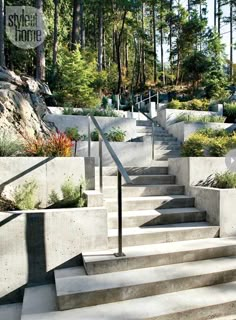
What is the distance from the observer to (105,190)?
4.05m

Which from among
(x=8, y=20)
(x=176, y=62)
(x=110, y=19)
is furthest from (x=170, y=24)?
(x=8, y=20)

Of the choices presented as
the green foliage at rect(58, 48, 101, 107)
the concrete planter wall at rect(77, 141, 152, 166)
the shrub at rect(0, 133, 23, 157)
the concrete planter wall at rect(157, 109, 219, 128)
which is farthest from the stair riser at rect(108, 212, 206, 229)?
the green foliage at rect(58, 48, 101, 107)

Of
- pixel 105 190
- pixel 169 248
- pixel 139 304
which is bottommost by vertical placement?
pixel 139 304

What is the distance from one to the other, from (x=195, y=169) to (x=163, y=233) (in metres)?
1.39

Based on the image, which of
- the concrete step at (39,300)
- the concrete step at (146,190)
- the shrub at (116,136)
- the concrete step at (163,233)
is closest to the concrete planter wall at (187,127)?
the shrub at (116,136)

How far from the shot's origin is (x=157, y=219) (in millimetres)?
3586

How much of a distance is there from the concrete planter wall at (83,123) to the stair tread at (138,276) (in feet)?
12.6

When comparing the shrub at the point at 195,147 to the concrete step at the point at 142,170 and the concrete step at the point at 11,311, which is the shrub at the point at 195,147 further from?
the concrete step at the point at 11,311

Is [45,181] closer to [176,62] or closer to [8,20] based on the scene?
[8,20]

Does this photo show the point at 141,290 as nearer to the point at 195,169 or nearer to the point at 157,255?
the point at 157,255

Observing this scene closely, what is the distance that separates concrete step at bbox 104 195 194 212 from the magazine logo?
8.61m

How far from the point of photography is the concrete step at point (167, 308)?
226 cm

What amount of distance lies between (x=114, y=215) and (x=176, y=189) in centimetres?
125

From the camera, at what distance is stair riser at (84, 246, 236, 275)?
8.93 feet
